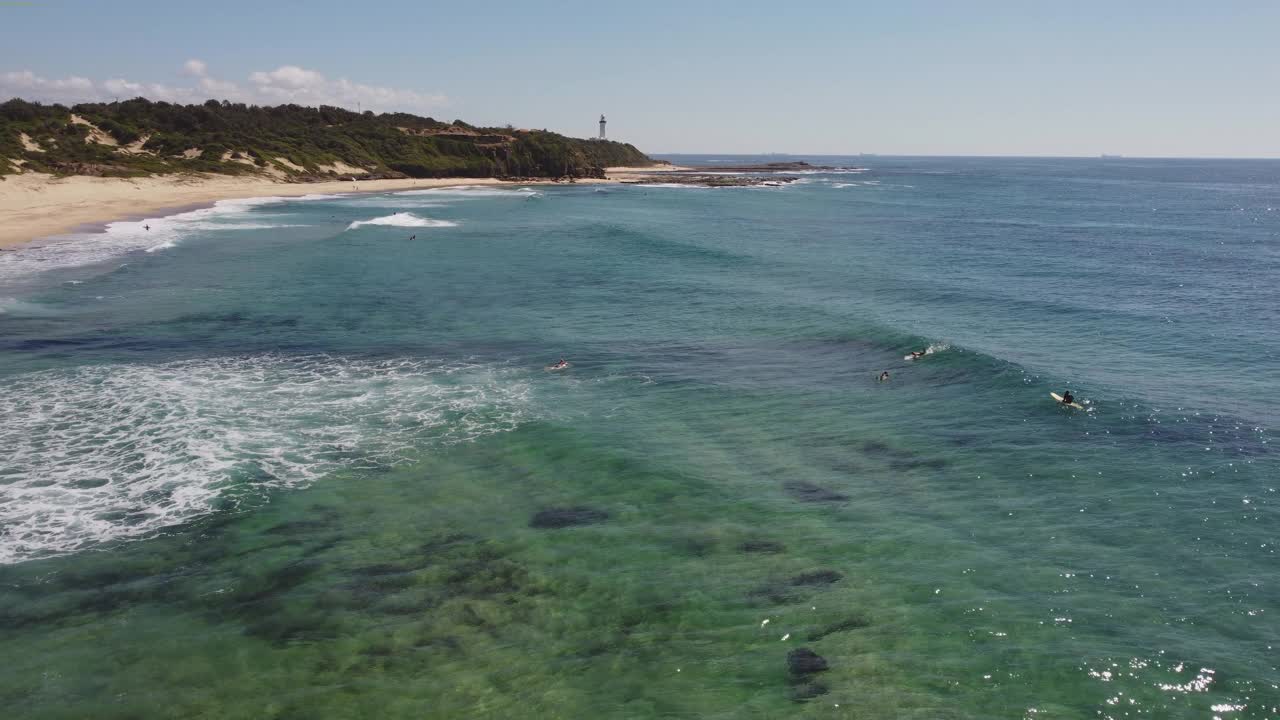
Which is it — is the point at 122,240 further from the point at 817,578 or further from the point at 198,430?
the point at 817,578

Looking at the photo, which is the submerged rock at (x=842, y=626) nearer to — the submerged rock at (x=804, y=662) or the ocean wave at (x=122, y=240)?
the submerged rock at (x=804, y=662)

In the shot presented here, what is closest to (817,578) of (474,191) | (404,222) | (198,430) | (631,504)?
(631,504)

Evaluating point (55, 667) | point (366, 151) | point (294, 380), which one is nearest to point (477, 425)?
point (294, 380)

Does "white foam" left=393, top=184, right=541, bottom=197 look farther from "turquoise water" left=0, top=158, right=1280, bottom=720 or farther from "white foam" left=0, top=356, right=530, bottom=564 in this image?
"white foam" left=0, top=356, right=530, bottom=564

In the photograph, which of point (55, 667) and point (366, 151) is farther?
point (366, 151)

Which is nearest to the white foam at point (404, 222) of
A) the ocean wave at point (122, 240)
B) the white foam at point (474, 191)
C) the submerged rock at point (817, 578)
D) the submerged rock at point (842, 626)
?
the ocean wave at point (122, 240)

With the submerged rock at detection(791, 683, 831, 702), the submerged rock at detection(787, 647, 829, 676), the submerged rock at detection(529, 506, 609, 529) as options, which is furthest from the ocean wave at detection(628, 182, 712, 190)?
the submerged rock at detection(791, 683, 831, 702)

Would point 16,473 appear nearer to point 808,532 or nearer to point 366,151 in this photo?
point 808,532
